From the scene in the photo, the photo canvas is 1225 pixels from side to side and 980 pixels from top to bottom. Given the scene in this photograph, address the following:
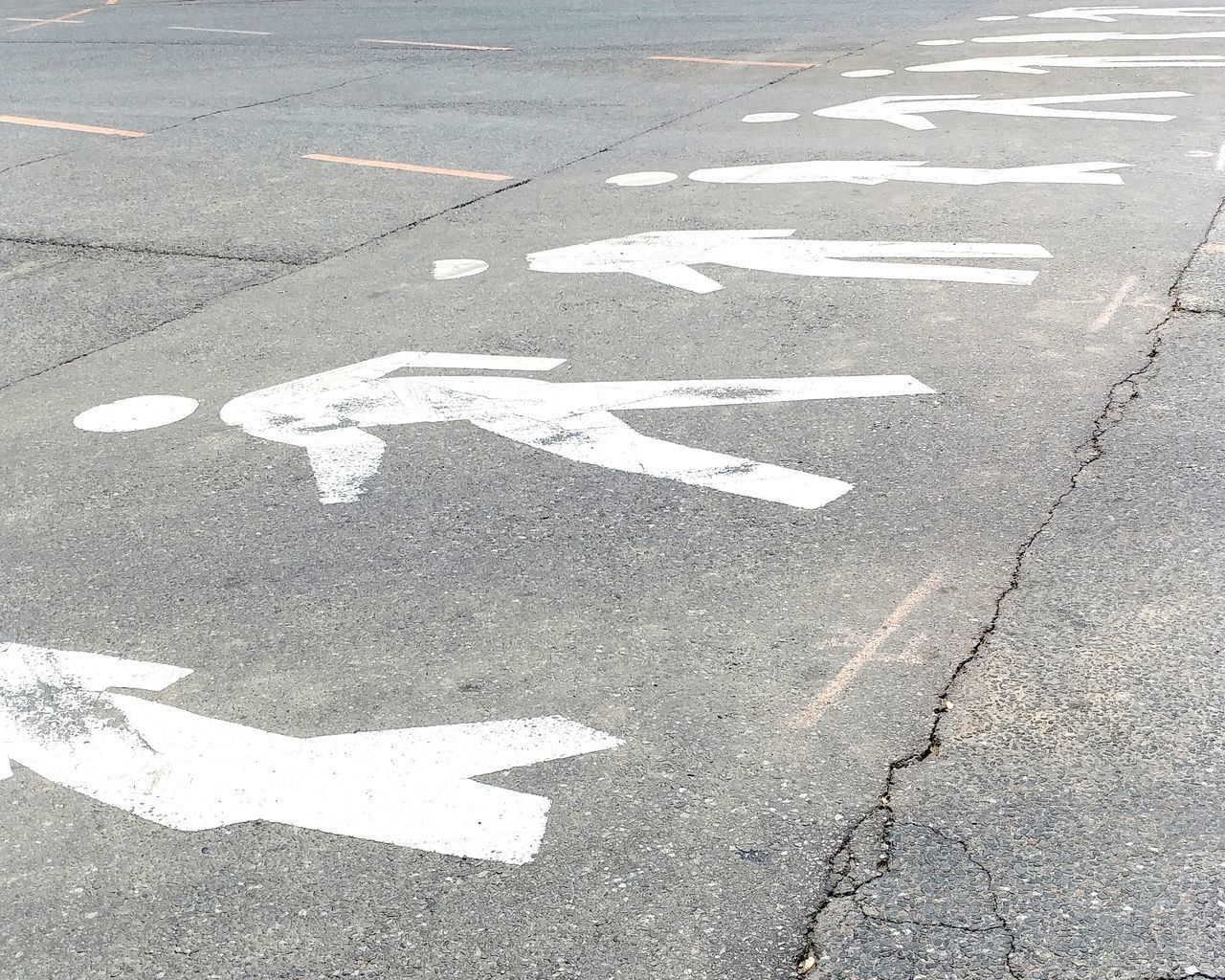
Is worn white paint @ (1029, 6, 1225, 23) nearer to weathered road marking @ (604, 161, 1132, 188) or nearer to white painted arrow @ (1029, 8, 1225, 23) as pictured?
white painted arrow @ (1029, 8, 1225, 23)

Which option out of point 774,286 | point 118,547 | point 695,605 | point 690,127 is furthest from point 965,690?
point 690,127

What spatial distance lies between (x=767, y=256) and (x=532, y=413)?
2752 mm

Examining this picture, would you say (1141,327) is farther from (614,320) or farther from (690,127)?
(690,127)

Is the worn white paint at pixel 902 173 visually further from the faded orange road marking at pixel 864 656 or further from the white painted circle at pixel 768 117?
the faded orange road marking at pixel 864 656

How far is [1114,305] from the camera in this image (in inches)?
277

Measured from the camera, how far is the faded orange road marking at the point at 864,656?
151 inches

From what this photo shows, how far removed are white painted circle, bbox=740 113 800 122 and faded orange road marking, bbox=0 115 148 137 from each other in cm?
548

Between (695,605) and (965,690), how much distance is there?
3.00 feet

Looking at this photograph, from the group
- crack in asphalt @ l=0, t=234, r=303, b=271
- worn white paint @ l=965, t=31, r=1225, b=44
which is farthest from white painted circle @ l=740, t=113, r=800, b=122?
crack in asphalt @ l=0, t=234, r=303, b=271

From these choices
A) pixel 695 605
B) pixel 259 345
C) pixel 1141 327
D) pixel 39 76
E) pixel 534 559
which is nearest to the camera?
pixel 695 605

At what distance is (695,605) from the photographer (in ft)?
14.6

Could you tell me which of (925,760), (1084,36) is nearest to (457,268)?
(925,760)

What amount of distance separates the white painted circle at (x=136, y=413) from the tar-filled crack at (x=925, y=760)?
3.75 meters

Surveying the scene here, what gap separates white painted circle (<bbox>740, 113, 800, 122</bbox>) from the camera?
12273mm
